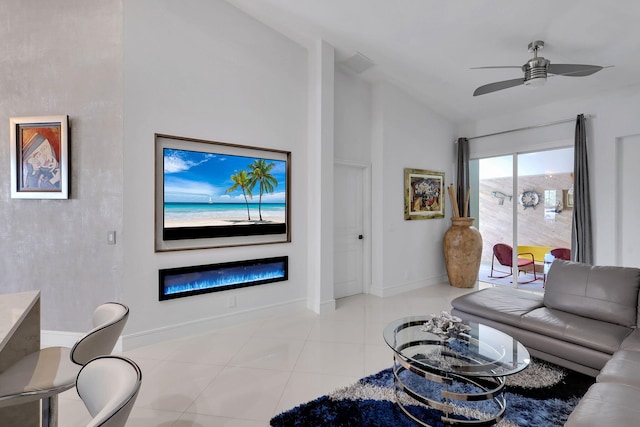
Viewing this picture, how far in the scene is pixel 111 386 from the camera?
40.5 inches

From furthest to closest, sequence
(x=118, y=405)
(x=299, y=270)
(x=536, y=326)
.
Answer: (x=299, y=270) < (x=536, y=326) < (x=118, y=405)

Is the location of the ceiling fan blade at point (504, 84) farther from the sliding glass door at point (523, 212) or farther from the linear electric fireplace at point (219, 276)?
the linear electric fireplace at point (219, 276)

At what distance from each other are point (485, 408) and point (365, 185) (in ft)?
11.3

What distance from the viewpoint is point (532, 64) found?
2.96 m

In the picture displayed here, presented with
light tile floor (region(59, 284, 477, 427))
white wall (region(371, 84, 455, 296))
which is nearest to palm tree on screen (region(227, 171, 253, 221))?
light tile floor (region(59, 284, 477, 427))

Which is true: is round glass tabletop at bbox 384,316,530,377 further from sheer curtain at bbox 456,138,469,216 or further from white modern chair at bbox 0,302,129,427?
sheer curtain at bbox 456,138,469,216

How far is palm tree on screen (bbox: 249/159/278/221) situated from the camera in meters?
3.74

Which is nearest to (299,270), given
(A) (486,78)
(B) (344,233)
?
(B) (344,233)

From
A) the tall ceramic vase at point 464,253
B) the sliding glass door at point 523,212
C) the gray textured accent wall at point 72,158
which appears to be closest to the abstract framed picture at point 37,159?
the gray textured accent wall at point 72,158

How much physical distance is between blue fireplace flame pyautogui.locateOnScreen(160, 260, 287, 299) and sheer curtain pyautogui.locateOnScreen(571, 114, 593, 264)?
4.11m

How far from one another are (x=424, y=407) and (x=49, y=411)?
81.9 inches

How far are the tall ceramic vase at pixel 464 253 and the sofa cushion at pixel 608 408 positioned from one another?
3.68 m

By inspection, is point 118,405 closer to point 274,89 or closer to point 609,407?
point 609,407

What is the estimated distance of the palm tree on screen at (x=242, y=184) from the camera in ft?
11.9
